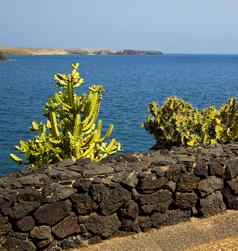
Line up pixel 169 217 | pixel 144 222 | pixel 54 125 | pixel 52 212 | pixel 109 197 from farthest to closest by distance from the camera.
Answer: pixel 54 125 → pixel 169 217 → pixel 144 222 → pixel 109 197 → pixel 52 212

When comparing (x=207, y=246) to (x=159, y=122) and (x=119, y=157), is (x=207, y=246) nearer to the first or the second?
(x=119, y=157)

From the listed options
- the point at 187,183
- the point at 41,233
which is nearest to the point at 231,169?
the point at 187,183

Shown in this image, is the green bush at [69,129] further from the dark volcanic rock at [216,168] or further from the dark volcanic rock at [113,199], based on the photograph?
the dark volcanic rock at [216,168]

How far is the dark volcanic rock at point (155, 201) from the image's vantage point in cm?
863

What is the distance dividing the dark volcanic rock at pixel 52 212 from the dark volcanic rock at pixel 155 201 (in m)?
1.40

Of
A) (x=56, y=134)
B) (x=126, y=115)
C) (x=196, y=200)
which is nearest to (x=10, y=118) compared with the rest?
(x=126, y=115)

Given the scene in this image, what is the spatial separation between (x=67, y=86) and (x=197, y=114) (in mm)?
4666

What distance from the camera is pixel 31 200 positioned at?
7.65m

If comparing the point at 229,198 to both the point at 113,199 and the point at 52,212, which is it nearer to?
the point at 113,199

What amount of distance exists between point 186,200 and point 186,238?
0.88 meters

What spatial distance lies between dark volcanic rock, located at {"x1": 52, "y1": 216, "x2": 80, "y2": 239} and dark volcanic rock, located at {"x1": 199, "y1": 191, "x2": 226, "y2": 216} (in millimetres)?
2525

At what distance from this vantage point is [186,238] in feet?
27.7

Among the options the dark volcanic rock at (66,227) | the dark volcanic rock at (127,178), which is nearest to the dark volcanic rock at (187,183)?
the dark volcanic rock at (127,178)

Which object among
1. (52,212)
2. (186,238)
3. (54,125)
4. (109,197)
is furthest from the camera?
(54,125)
